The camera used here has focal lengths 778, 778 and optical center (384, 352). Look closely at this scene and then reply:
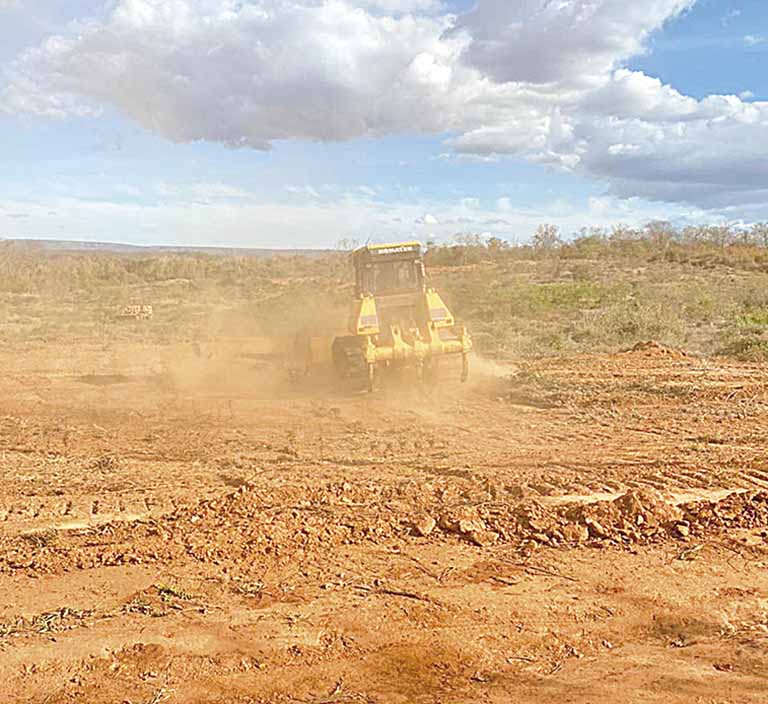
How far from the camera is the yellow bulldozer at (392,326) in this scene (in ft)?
41.2

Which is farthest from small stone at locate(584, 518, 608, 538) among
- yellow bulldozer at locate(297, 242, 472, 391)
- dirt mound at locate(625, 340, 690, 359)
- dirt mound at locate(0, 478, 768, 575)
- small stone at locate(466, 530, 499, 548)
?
dirt mound at locate(625, 340, 690, 359)

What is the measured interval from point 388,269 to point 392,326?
1227mm

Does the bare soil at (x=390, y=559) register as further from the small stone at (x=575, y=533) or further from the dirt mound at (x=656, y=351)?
the dirt mound at (x=656, y=351)

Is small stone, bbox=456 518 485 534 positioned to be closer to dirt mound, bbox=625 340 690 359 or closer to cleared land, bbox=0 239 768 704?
cleared land, bbox=0 239 768 704

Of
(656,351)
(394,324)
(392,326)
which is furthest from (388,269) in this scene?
(656,351)

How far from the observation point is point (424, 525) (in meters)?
6.31

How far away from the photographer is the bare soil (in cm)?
432

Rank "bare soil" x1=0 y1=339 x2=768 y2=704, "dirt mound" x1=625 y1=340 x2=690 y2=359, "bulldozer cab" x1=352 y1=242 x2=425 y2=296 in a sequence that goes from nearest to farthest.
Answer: "bare soil" x1=0 y1=339 x2=768 y2=704
"bulldozer cab" x1=352 y1=242 x2=425 y2=296
"dirt mound" x1=625 y1=340 x2=690 y2=359

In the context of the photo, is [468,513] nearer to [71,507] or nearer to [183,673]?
[183,673]

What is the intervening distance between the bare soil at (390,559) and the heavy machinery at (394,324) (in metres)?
1.82

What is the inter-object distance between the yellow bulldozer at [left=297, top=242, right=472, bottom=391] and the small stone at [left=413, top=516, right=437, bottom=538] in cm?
605

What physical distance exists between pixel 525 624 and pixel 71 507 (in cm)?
422

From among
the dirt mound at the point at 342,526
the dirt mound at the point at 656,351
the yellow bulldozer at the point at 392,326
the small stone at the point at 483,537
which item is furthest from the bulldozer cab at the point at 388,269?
the small stone at the point at 483,537

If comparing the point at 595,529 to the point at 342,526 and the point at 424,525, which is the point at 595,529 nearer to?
the point at 424,525
